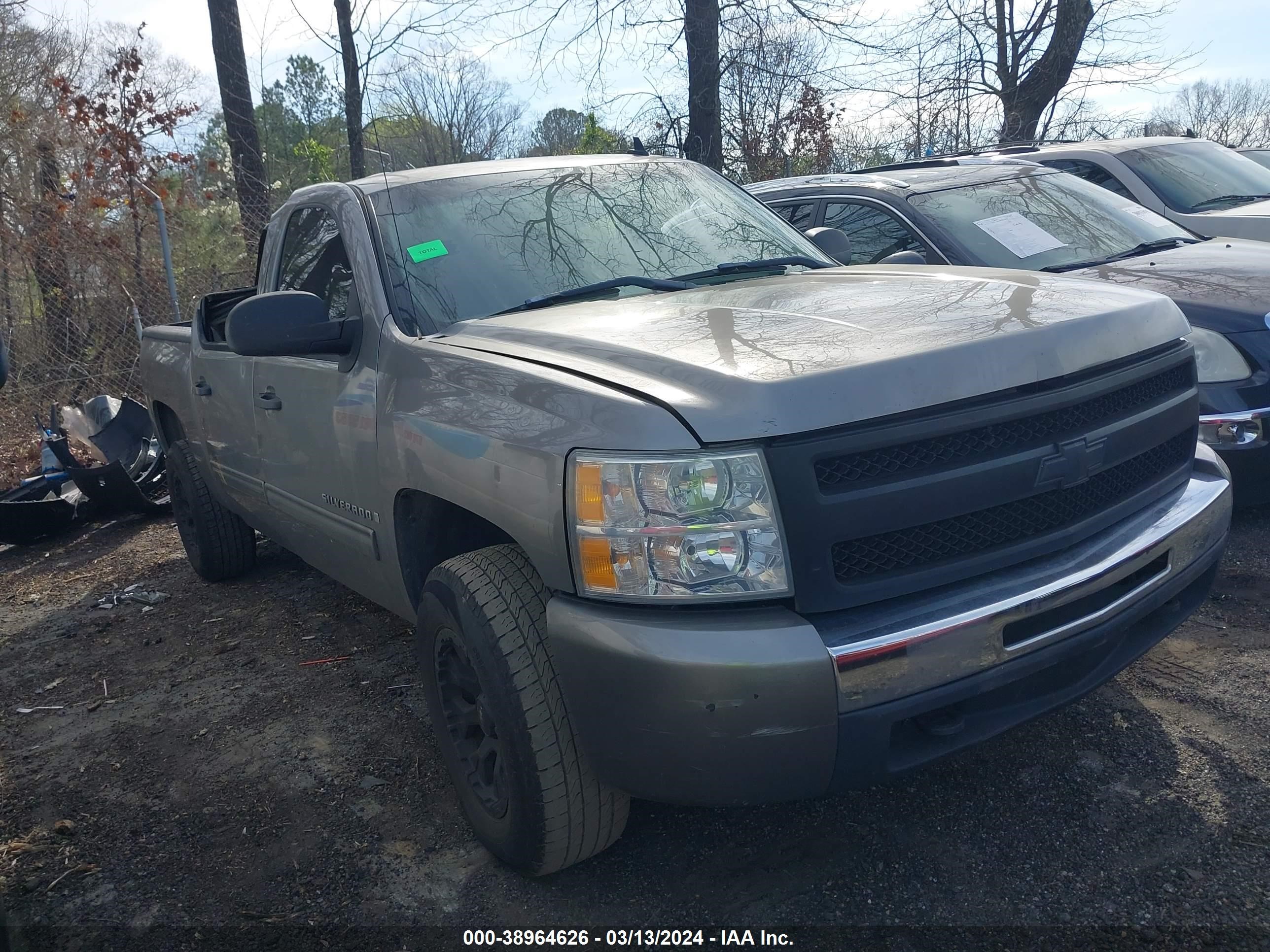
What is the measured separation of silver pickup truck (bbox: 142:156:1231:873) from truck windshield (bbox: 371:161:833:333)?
18mm

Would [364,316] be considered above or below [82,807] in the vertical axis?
above

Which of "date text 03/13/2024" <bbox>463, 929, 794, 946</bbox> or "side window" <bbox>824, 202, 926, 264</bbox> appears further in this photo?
"side window" <bbox>824, 202, 926, 264</bbox>

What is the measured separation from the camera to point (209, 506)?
526 cm

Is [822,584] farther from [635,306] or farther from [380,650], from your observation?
[380,650]

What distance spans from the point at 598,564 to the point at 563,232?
162 centimetres

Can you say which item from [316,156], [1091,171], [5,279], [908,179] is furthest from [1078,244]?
[316,156]

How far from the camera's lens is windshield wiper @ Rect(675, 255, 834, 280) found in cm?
343

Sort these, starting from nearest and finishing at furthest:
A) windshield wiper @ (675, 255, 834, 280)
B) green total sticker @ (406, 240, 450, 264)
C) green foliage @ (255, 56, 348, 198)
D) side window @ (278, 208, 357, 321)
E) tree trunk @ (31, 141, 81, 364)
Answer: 1. green total sticker @ (406, 240, 450, 264)
2. windshield wiper @ (675, 255, 834, 280)
3. side window @ (278, 208, 357, 321)
4. tree trunk @ (31, 141, 81, 364)
5. green foliage @ (255, 56, 348, 198)

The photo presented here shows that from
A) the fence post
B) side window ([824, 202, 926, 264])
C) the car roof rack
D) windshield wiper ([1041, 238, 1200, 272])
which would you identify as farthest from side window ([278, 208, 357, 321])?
the fence post

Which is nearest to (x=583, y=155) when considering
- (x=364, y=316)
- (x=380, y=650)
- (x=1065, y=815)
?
(x=364, y=316)

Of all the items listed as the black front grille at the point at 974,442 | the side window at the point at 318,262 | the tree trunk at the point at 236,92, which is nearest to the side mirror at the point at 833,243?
the black front grille at the point at 974,442

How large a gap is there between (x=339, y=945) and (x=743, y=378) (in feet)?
5.33

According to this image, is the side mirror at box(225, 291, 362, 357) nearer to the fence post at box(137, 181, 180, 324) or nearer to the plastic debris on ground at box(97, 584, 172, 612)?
the plastic debris on ground at box(97, 584, 172, 612)

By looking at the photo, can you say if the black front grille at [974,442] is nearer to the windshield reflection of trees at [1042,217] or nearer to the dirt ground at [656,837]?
the dirt ground at [656,837]
